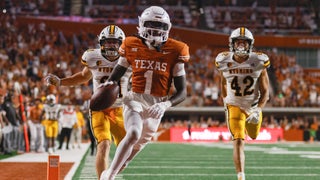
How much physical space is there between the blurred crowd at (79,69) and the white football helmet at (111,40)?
14.1 m

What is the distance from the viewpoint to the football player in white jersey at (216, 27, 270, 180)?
296 inches

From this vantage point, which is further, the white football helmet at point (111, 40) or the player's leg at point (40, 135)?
the player's leg at point (40, 135)

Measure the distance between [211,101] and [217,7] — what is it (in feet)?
27.6

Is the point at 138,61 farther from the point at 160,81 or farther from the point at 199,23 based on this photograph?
the point at 199,23

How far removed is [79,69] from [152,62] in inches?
791

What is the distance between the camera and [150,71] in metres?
5.68

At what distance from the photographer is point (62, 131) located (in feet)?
60.5

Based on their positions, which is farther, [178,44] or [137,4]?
[137,4]

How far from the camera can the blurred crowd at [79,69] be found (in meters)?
23.6

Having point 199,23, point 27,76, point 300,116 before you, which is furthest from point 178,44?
point 199,23

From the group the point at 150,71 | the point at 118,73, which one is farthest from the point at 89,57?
the point at 150,71

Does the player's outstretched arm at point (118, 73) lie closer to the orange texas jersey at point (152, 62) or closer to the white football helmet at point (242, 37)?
the orange texas jersey at point (152, 62)

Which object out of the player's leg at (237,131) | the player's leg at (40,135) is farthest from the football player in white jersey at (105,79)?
the player's leg at (40,135)

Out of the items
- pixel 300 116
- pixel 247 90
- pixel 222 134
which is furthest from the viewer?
pixel 300 116
